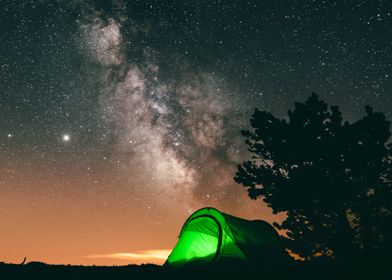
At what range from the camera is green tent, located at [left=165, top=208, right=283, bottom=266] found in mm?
8016

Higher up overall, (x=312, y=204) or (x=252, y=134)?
(x=252, y=134)

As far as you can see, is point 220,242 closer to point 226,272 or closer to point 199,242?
point 199,242

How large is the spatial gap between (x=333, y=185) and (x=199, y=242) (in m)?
6.13

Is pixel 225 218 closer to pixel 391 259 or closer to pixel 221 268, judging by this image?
pixel 221 268

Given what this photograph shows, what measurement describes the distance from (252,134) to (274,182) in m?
2.15

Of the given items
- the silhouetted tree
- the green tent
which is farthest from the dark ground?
the silhouetted tree

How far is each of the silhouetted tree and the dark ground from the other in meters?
→ 4.18

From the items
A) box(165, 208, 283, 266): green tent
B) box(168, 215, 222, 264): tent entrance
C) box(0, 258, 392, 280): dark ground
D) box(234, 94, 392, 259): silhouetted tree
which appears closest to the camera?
box(0, 258, 392, 280): dark ground

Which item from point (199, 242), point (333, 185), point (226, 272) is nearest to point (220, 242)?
point (199, 242)

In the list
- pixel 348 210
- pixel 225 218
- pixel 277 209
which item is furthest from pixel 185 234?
pixel 348 210

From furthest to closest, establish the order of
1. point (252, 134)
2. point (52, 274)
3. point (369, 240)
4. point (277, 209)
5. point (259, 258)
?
point (252, 134), point (277, 209), point (369, 240), point (259, 258), point (52, 274)

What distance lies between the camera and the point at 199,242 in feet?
27.8

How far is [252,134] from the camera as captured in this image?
45.3ft

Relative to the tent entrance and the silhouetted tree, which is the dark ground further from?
the silhouetted tree
